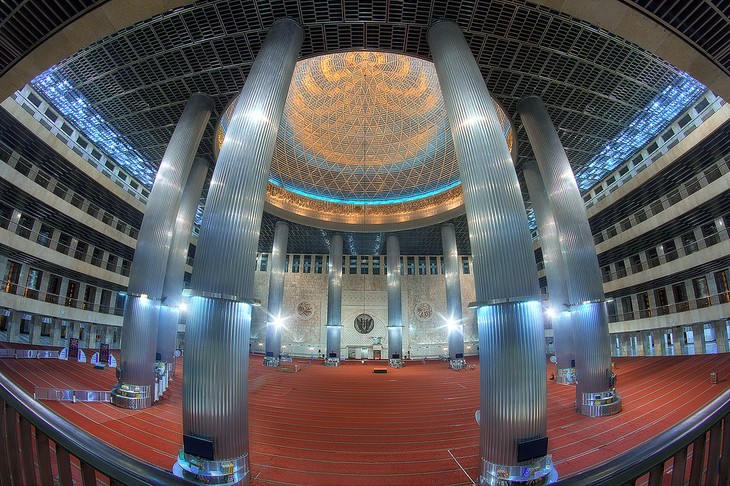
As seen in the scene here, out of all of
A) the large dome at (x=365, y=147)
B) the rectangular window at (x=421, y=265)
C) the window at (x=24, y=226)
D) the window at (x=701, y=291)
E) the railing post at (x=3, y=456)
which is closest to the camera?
the railing post at (x=3, y=456)

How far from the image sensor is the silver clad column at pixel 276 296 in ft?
103

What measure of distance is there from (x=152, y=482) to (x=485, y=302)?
682cm

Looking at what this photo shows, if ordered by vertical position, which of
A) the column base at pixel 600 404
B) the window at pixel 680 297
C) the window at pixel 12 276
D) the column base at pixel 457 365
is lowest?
the column base at pixel 457 365

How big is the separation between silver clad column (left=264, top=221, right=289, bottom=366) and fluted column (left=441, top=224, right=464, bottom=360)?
649 inches

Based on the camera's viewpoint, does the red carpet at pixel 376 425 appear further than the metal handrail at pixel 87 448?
Yes

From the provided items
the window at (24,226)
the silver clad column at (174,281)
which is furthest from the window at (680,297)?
the window at (24,226)

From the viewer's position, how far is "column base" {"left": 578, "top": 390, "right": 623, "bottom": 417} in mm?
10844

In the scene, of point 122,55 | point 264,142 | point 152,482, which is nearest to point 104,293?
point 122,55

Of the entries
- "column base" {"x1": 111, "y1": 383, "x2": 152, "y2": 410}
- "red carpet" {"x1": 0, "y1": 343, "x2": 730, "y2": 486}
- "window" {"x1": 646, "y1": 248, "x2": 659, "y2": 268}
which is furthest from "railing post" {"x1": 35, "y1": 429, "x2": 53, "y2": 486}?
"window" {"x1": 646, "y1": 248, "x2": 659, "y2": 268}

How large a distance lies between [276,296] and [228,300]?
27649 millimetres

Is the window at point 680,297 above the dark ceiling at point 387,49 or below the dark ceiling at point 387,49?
below

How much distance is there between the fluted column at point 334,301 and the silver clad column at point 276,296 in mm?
5057

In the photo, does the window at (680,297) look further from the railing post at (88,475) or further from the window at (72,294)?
the window at (72,294)

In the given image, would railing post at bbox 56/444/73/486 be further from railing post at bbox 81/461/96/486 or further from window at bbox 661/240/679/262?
window at bbox 661/240/679/262
